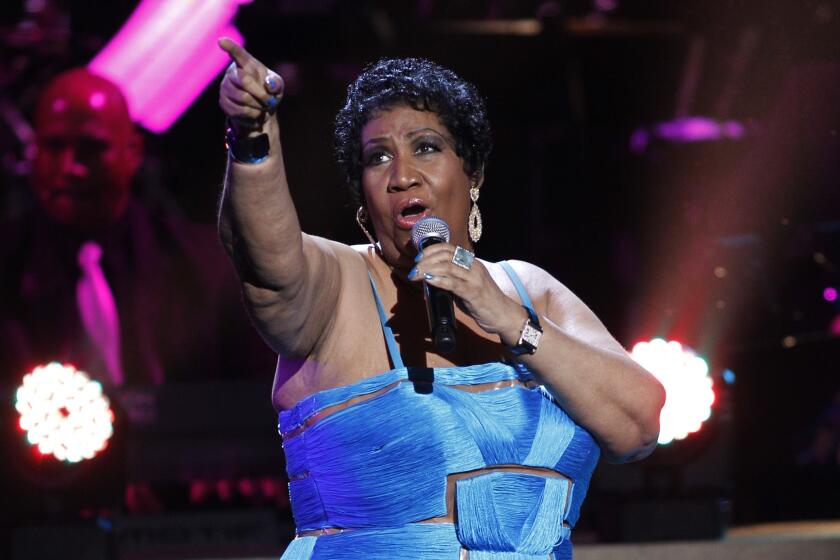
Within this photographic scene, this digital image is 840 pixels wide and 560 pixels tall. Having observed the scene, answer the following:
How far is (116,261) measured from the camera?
4.92 meters

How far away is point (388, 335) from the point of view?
181cm

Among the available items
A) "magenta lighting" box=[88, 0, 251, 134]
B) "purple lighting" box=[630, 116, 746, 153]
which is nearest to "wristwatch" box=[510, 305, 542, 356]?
"purple lighting" box=[630, 116, 746, 153]

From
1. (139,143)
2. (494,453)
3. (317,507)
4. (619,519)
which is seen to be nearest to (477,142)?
(494,453)

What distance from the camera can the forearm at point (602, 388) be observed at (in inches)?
66.9

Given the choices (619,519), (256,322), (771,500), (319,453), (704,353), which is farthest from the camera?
(771,500)

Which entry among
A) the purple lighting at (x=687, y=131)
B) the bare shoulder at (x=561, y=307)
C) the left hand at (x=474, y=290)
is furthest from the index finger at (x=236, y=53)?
the purple lighting at (x=687, y=131)

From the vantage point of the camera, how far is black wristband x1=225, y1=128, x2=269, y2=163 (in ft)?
4.87

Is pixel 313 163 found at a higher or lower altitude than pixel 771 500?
higher

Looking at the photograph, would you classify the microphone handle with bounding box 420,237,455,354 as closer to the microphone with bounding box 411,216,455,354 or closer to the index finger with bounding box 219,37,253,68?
the microphone with bounding box 411,216,455,354

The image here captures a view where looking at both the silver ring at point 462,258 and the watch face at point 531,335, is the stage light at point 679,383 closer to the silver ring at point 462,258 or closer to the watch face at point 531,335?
the watch face at point 531,335

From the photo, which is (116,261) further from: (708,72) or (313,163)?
(708,72)

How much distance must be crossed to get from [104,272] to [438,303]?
3619mm

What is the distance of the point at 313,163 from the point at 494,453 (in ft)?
10.7

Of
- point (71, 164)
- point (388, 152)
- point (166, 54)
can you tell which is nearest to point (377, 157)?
point (388, 152)
